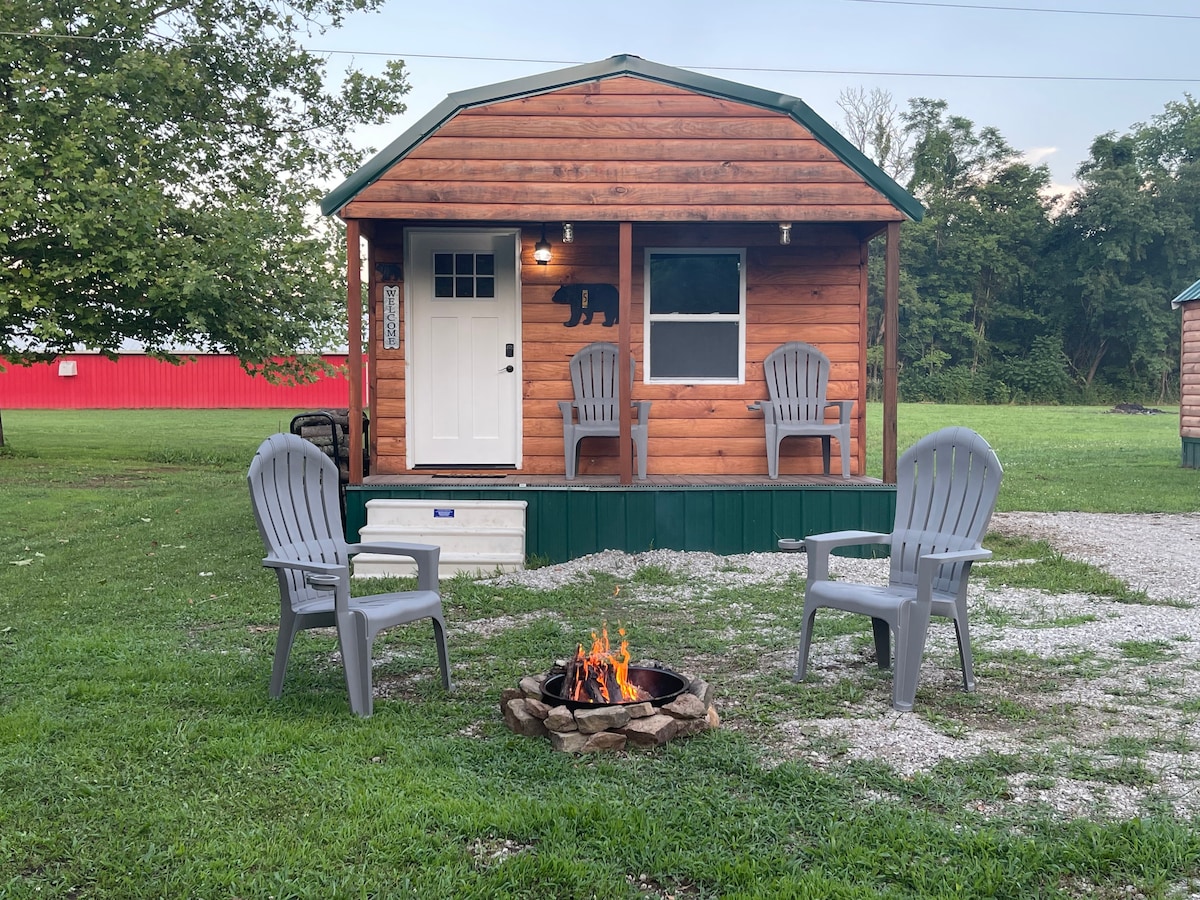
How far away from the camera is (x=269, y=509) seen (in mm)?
3834

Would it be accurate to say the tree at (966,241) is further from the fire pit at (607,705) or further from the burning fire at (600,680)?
the burning fire at (600,680)

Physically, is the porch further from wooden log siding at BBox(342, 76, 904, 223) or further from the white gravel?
wooden log siding at BBox(342, 76, 904, 223)

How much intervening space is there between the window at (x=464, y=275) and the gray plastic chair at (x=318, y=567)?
3.78 meters

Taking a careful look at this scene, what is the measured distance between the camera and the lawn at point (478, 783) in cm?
233

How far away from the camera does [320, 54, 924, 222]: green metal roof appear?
666 centimetres

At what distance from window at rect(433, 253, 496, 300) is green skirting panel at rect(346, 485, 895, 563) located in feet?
5.85

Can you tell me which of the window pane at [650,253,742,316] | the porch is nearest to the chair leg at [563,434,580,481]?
the porch

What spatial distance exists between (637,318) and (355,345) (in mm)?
2220

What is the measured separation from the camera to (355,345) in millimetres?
6680

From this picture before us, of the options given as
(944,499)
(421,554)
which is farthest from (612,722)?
(944,499)

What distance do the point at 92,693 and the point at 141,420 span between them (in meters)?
20.9

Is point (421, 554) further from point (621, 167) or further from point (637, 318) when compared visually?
point (637, 318)

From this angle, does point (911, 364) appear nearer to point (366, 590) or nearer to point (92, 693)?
point (366, 590)

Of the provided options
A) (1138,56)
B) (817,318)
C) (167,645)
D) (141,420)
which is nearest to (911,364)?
(1138,56)
